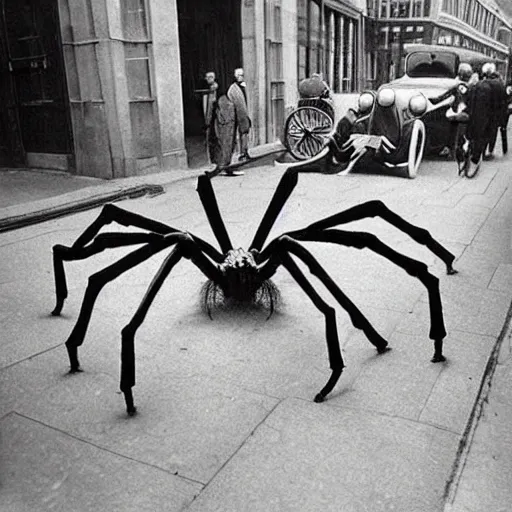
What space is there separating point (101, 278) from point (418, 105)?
7.58 metres

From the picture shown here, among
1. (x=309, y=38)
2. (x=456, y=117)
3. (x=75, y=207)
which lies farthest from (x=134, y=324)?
(x=309, y=38)

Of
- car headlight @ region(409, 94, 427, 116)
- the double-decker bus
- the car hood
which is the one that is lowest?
car headlight @ region(409, 94, 427, 116)

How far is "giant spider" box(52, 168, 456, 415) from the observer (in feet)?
7.77

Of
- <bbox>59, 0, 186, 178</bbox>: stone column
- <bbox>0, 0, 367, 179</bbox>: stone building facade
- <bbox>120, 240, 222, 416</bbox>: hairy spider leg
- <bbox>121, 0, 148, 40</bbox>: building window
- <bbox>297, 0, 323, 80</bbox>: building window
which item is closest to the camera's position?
<bbox>120, 240, 222, 416</bbox>: hairy spider leg

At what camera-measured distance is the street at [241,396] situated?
185cm

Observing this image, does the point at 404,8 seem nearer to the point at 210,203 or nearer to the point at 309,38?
the point at 309,38

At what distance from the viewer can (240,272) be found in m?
2.95

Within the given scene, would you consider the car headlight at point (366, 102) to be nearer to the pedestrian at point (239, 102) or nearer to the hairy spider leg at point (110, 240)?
the pedestrian at point (239, 102)

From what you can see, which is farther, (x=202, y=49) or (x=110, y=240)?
(x=202, y=49)

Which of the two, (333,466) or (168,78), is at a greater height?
(168,78)

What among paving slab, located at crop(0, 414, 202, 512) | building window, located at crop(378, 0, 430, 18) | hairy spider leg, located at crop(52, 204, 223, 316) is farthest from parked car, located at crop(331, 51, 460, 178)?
building window, located at crop(378, 0, 430, 18)

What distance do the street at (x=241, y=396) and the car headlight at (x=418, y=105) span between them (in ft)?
16.4

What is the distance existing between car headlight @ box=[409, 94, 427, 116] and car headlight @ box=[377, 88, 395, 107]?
0.55 metres

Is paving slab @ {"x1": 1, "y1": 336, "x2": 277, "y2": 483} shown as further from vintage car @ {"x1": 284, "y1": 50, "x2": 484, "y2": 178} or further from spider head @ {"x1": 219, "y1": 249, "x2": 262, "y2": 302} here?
vintage car @ {"x1": 284, "y1": 50, "x2": 484, "y2": 178}
